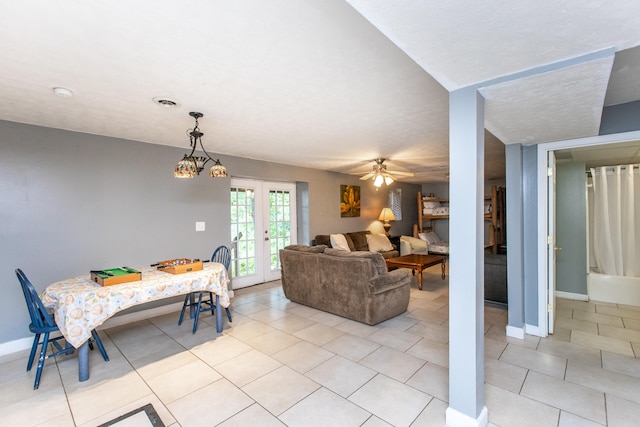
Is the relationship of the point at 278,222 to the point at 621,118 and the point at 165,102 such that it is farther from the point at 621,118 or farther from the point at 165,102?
the point at 621,118

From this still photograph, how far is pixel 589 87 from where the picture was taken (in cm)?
164

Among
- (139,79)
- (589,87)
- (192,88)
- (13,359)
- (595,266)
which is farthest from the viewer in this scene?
(595,266)

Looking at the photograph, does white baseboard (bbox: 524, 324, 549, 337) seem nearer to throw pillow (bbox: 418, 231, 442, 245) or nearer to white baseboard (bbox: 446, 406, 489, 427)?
white baseboard (bbox: 446, 406, 489, 427)

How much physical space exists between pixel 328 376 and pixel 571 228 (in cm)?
426

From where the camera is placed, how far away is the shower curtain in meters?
4.01

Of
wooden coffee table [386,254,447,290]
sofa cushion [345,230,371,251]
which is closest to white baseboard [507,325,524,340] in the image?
wooden coffee table [386,254,447,290]

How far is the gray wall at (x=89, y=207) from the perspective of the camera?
2918 mm

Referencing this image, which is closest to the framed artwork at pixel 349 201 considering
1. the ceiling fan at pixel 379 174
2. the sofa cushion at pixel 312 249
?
the ceiling fan at pixel 379 174

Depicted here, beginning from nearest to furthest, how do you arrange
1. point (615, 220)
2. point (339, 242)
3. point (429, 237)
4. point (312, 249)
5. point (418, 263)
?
1. point (312, 249)
2. point (615, 220)
3. point (418, 263)
4. point (339, 242)
5. point (429, 237)

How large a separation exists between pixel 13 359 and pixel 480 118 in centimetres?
451

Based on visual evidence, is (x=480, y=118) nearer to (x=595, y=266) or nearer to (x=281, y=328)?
(x=281, y=328)

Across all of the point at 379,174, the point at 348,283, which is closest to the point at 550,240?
the point at 348,283

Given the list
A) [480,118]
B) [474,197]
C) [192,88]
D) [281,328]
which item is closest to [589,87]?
[480,118]

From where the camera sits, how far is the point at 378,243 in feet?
21.9
